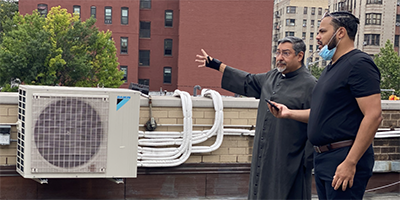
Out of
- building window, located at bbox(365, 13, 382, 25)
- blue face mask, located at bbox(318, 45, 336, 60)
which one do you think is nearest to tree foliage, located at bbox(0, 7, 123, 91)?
blue face mask, located at bbox(318, 45, 336, 60)

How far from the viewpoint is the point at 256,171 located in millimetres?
4266

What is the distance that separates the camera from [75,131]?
5.16 metres

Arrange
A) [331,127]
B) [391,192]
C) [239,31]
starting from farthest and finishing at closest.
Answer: [239,31]
[391,192]
[331,127]

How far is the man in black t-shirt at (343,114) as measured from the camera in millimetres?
3004

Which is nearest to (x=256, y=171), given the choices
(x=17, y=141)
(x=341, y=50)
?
(x=341, y=50)

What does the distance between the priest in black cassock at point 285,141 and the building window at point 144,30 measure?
52.3 m

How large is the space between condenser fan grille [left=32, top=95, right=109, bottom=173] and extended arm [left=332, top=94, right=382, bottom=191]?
9.63 ft

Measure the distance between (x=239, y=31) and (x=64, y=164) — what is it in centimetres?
4838

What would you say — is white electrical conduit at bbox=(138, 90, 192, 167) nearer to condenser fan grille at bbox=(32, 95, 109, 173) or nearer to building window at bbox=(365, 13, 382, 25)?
condenser fan grille at bbox=(32, 95, 109, 173)

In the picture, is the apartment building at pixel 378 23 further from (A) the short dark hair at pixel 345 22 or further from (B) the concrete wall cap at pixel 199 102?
(A) the short dark hair at pixel 345 22

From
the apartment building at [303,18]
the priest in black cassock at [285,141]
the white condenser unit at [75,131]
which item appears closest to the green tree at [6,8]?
the white condenser unit at [75,131]

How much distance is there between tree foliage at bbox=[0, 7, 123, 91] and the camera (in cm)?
3756

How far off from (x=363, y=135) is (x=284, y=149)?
46.5 inches

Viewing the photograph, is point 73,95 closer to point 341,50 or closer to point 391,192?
point 341,50
